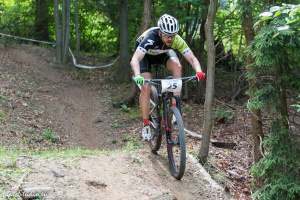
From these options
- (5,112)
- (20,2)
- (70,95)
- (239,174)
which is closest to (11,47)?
(20,2)

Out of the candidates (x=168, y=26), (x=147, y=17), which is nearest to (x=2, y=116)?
(x=147, y=17)

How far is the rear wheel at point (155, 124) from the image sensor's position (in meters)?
7.42

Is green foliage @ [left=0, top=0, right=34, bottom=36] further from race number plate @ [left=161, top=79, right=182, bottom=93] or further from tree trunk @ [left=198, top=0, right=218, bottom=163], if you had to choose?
race number plate @ [left=161, top=79, right=182, bottom=93]

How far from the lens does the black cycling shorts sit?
7.38 meters

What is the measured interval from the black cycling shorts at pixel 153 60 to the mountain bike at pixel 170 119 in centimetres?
28

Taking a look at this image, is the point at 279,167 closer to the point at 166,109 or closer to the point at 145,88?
the point at 166,109

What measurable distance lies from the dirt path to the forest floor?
0.04 feet

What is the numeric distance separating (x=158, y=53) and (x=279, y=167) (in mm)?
2317

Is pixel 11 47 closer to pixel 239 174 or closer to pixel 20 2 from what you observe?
pixel 20 2

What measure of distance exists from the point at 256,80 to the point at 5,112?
676 centimetres

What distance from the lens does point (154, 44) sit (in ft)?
23.4

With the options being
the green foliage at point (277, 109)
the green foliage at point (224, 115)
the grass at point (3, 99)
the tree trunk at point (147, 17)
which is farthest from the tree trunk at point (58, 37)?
the green foliage at point (277, 109)

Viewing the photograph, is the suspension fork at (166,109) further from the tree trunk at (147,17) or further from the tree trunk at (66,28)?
the tree trunk at (66,28)

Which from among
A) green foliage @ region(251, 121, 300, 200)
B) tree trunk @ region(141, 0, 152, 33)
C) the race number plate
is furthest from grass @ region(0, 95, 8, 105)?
green foliage @ region(251, 121, 300, 200)
